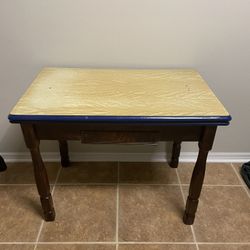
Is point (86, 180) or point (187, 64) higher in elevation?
point (187, 64)

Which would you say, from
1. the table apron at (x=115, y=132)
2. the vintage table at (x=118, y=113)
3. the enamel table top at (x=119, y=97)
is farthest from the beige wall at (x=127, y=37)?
the table apron at (x=115, y=132)

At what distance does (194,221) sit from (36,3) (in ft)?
4.19

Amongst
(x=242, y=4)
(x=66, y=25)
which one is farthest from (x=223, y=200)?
(x=66, y=25)

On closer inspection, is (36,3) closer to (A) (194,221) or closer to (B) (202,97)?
(B) (202,97)

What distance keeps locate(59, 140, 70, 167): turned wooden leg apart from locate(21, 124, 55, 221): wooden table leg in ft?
1.28

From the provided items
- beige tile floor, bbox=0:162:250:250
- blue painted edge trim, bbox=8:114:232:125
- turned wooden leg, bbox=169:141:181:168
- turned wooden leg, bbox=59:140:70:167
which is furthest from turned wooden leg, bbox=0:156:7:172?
turned wooden leg, bbox=169:141:181:168

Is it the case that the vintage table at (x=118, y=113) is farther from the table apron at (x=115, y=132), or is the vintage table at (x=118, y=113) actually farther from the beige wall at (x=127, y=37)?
the beige wall at (x=127, y=37)

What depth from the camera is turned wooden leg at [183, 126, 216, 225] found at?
1.03 metres

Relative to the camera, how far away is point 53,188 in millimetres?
1525

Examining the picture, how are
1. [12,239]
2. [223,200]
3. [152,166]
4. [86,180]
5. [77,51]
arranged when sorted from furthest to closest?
[152,166] < [86,180] < [223,200] < [77,51] < [12,239]

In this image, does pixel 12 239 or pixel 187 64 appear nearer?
pixel 12 239

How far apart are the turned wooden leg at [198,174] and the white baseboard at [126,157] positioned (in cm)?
46

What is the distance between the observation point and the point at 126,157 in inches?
67.2

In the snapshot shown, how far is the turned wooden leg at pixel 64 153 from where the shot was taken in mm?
1592
